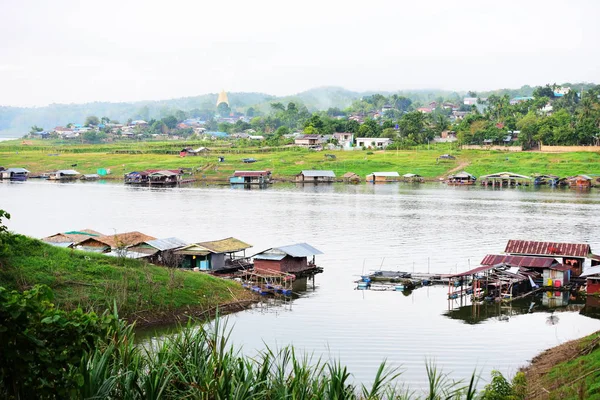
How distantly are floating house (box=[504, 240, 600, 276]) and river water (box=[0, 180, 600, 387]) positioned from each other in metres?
2.97

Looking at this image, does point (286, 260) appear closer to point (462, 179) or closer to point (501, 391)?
point (501, 391)

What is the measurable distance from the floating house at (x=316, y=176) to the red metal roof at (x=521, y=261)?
179 feet

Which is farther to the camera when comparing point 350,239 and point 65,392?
point 350,239

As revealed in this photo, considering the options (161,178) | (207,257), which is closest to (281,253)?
(207,257)

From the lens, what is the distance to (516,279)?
97.7 ft

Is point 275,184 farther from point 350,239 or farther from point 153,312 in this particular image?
point 153,312

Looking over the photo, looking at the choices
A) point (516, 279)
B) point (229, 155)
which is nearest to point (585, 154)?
point (229, 155)

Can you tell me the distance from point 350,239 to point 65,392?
3485cm

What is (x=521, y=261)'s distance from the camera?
31.5 meters

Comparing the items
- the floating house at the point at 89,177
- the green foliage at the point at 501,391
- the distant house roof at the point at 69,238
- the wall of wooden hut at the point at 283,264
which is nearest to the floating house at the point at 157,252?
the distant house roof at the point at 69,238

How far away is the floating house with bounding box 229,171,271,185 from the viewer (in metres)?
84.2

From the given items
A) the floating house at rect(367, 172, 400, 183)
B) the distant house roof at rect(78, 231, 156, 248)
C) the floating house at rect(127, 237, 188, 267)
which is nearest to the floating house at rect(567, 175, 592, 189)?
the floating house at rect(367, 172, 400, 183)

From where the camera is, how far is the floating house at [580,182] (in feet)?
253

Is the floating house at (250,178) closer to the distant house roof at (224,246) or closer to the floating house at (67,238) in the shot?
the floating house at (67,238)
